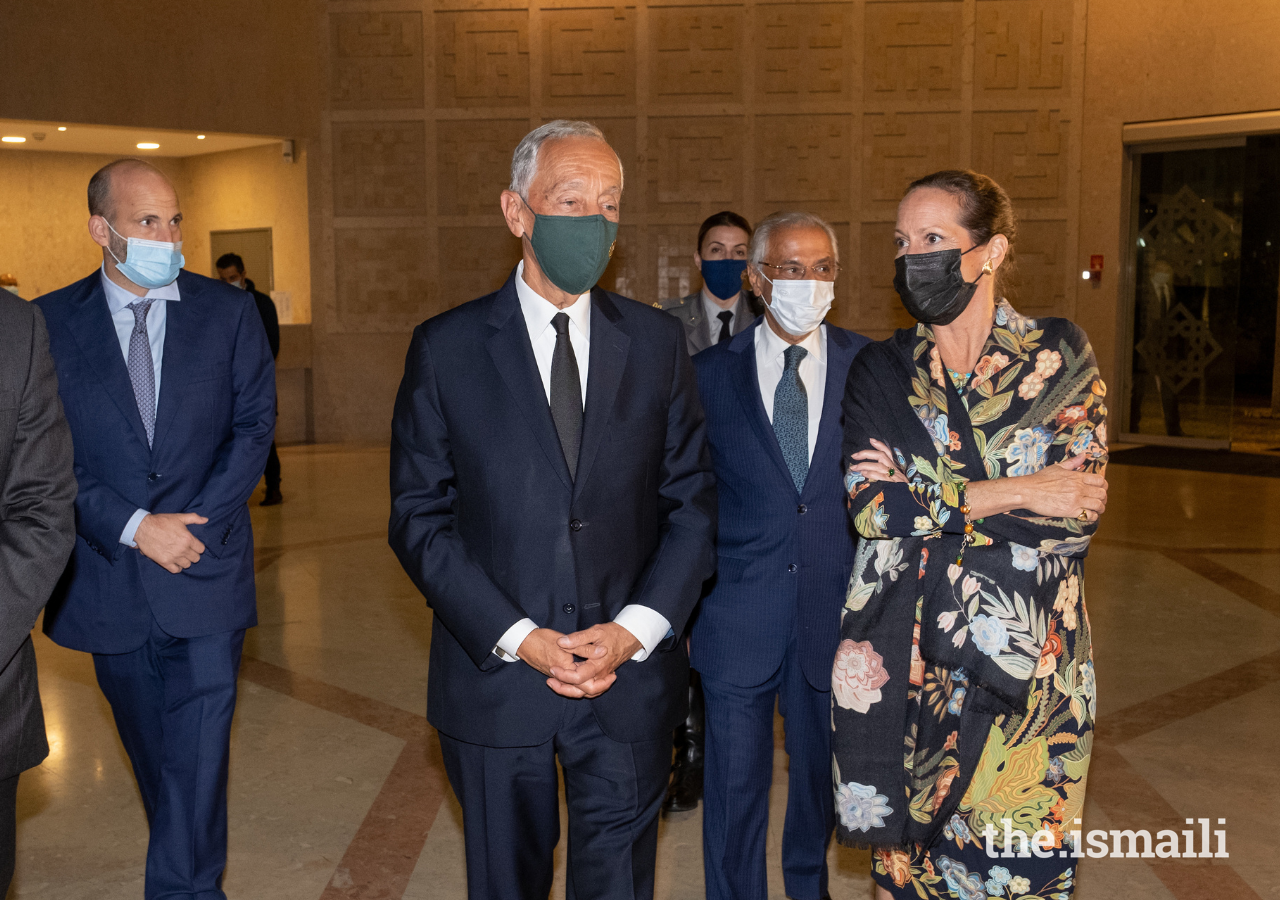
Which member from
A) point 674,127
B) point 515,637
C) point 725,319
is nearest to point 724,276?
point 725,319

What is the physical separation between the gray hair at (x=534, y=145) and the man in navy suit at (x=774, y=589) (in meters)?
0.88

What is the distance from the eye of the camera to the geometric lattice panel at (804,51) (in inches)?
439

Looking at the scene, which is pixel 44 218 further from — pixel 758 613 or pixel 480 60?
pixel 758 613

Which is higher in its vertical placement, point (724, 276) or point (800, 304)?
point (724, 276)

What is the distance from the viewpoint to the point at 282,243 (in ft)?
39.7

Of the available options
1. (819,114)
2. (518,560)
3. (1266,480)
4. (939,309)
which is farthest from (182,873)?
(819,114)

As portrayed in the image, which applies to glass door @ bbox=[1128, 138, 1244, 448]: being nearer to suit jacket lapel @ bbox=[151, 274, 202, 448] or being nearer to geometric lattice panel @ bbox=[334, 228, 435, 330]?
geometric lattice panel @ bbox=[334, 228, 435, 330]

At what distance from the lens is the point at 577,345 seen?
7.40ft

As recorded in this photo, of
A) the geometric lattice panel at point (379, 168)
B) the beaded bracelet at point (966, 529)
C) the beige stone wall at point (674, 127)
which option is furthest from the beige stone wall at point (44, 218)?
the beaded bracelet at point (966, 529)

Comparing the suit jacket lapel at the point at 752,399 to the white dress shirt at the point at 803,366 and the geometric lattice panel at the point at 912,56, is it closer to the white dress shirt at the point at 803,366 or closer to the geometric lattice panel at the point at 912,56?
the white dress shirt at the point at 803,366

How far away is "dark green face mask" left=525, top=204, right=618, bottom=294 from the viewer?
2.16 m

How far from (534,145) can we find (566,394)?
18.8 inches

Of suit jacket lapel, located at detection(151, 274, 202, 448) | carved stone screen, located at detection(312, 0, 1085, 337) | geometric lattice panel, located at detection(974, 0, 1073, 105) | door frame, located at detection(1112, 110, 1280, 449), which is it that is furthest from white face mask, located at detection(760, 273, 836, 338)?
door frame, located at detection(1112, 110, 1280, 449)

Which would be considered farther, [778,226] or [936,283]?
[778,226]
